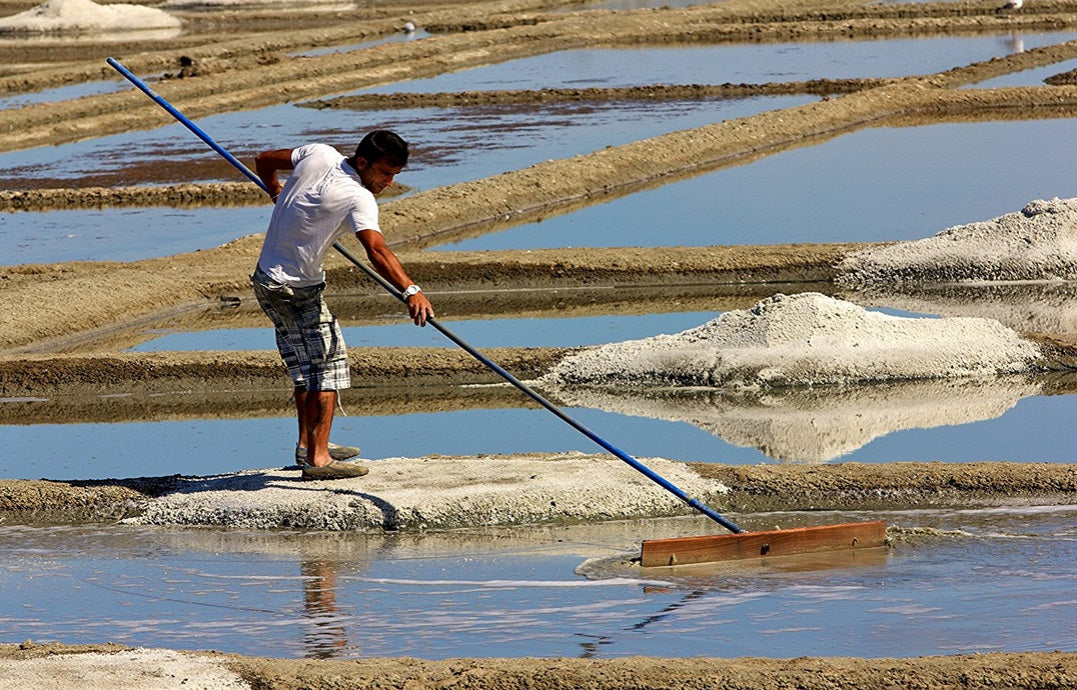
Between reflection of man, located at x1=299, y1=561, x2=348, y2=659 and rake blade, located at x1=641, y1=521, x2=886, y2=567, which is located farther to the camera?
rake blade, located at x1=641, y1=521, x2=886, y2=567

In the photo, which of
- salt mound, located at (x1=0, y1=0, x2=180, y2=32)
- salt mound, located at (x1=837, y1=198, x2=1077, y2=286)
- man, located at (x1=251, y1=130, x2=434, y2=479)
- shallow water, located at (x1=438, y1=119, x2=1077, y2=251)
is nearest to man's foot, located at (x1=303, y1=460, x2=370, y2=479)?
man, located at (x1=251, y1=130, x2=434, y2=479)

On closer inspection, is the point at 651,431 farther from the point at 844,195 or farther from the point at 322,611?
the point at 844,195

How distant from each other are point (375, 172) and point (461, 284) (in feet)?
14.3

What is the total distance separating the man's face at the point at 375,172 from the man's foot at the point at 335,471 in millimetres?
986

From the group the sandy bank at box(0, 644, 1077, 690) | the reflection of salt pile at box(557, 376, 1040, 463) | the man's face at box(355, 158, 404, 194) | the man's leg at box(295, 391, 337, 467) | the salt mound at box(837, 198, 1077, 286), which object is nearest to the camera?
the sandy bank at box(0, 644, 1077, 690)

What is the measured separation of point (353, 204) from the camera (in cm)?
499

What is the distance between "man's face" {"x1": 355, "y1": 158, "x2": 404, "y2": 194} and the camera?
196 inches

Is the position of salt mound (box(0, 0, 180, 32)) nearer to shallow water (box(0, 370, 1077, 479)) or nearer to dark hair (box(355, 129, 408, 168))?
shallow water (box(0, 370, 1077, 479))

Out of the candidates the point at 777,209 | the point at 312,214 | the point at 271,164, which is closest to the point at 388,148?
the point at 312,214

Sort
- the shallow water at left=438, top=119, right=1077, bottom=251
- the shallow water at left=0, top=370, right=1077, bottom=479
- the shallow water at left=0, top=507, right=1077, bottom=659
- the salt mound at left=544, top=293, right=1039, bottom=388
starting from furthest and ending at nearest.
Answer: the shallow water at left=438, top=119, right=1077, bottom=251
the salt mound at left=544, top=293, right=1039, bottom=388
the shallow water at left=0, top=370, right=1077, bottom=479
the shallow water at left=0, top=507, right=1077, bottom=659

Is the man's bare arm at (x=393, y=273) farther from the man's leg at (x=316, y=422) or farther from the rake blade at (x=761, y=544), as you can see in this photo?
the rake blade at (x=761, y=544)

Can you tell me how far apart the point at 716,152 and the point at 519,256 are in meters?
4.15

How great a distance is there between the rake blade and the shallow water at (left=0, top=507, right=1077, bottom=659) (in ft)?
0.16

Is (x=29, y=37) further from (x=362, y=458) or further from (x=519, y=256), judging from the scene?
(x=362, y=458)
